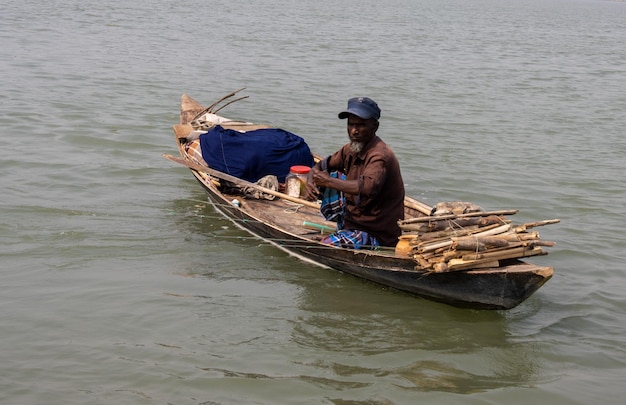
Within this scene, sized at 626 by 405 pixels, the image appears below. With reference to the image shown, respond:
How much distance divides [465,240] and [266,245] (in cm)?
250

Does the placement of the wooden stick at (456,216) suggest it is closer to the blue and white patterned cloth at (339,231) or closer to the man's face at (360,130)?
the blue and white patterned cloth at (339,231)

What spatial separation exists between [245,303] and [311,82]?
10.9 metres

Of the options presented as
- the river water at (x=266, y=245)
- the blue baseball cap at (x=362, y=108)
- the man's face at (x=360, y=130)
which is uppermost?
the blue baseball cap at (x=362, y=108)

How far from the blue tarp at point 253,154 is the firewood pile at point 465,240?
242 centimetres

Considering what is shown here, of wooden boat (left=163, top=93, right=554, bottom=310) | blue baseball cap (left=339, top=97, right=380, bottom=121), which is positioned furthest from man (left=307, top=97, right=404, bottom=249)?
wooden boat (left=163, top=93, right=554, bottom=310)

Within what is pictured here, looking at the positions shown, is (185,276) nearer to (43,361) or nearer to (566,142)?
(43,361)

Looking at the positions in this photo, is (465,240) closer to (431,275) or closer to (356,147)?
(431,275)

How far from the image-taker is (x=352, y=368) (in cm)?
564

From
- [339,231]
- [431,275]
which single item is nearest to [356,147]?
[339,231]

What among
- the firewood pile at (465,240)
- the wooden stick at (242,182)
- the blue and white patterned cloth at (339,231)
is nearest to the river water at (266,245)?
the blue and white patterned cloth at (339,231)

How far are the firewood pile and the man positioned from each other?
1.05ft

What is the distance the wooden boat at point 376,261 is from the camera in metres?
5.91

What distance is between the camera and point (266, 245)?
779cm

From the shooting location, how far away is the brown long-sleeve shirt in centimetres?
622
